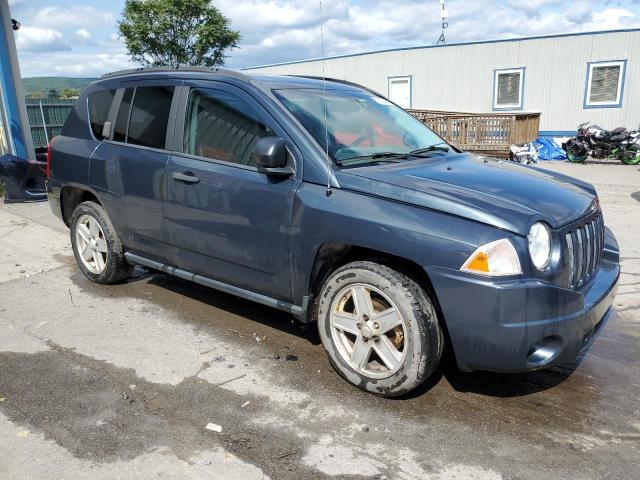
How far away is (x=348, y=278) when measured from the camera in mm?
3305

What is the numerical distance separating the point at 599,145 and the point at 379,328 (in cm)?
1568

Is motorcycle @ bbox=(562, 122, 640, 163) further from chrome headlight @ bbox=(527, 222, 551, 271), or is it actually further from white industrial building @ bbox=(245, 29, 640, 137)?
chrome headlight @ bbox=(527, 222, 551, 271)

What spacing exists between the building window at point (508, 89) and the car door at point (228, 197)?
17.7 metres

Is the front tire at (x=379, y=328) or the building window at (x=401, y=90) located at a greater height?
the building window at (x=401, y=90)

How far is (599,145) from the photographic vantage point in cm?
1641

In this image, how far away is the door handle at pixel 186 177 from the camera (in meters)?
4.02

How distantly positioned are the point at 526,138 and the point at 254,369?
46.4 ft

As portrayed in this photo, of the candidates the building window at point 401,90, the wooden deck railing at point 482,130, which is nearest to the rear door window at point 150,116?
the wooden deck railing at point 482,130

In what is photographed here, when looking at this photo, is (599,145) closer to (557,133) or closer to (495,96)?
(557,133)

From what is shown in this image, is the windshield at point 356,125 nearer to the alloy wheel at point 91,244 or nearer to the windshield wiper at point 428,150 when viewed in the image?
the windshield wiper at point 428,150

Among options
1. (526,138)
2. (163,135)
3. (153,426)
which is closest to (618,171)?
(526,138)

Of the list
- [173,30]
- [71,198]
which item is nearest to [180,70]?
[71,198]

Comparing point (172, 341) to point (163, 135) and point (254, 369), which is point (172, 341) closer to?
point (254, 369)

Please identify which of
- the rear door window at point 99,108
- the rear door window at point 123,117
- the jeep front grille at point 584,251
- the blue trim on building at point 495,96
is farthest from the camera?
the blue trim on building at point 495,96
